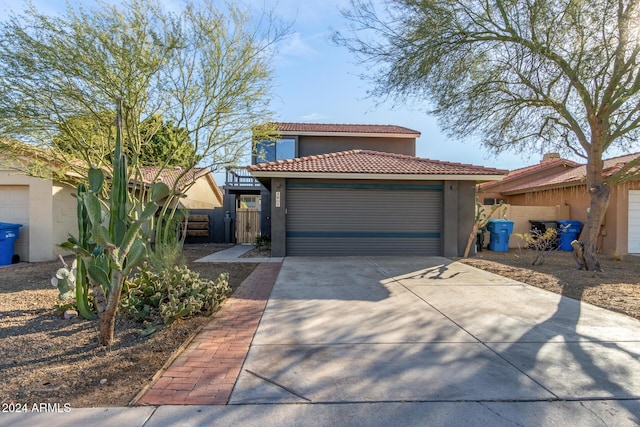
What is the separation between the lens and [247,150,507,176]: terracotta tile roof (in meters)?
11.9

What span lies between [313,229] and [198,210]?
9397 mm

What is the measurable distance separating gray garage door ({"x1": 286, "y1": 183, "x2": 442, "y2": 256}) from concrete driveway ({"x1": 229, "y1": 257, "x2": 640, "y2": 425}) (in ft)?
16.9

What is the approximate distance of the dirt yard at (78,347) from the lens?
10.5 ft

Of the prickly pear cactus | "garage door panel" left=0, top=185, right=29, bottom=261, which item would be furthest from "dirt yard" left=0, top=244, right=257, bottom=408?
"garage door panel" left=0, top=185, right=29, bottom=261

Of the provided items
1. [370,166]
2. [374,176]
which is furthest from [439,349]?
[370,166]

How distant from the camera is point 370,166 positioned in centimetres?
1273

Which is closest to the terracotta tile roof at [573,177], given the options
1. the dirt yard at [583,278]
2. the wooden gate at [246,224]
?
the dirt yard at [583,278]

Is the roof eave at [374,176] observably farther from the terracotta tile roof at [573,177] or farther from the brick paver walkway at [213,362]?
the brick paver walkway at [213,362]

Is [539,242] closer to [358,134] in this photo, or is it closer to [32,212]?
[358,134]

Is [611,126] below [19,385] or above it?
above

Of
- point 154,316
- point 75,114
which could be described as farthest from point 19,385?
point 75,114

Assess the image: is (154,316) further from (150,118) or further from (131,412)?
(150,118)

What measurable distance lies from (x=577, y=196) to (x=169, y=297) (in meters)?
17.0

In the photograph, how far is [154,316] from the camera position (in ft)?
17.0
